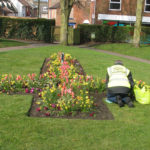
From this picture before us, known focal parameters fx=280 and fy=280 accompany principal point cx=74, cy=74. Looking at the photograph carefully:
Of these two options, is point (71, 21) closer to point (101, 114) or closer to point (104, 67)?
point (104, 67)

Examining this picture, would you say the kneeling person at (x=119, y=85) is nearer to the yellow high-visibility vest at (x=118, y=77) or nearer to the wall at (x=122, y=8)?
the yellow high-visibility vest at (x=118, y=77)

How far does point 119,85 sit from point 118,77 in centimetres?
25

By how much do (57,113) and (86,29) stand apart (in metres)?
23.1

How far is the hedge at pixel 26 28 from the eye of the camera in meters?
27.6

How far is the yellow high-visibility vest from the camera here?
6.98 meters

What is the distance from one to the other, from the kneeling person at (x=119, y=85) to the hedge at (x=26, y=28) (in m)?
21.0

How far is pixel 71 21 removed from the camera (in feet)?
162

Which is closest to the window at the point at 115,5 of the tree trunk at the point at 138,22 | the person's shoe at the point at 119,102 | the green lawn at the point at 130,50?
the green lawn at the point at 130,50

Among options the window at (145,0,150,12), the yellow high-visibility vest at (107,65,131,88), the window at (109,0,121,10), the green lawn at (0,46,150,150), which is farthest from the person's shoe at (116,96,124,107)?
the window at (145,0,150,12)

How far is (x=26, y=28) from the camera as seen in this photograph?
27828mm

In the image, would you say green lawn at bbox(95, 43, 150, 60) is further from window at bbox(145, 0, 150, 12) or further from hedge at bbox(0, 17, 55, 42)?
window at bbox(145, 0, 150, 12)

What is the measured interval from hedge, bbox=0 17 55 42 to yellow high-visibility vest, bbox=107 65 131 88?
69.1 ft

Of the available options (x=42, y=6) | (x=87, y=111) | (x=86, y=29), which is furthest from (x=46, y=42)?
(x=42, y=6)

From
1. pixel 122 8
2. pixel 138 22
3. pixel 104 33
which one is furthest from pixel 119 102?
pixel 122 8
